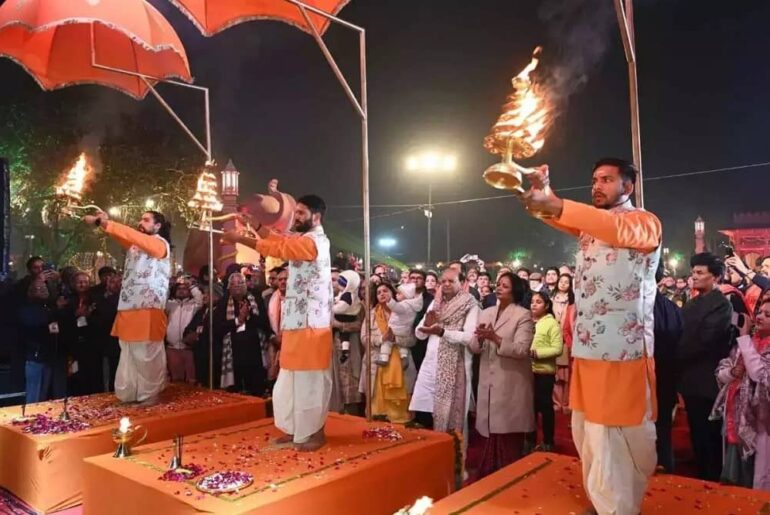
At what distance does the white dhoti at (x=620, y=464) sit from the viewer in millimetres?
3053

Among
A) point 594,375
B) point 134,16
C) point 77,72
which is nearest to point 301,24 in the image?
point 134,16

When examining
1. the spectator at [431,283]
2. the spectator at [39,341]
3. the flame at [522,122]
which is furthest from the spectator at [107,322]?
the flame at [522,122]

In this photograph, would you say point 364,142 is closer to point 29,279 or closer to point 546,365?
point 546,365

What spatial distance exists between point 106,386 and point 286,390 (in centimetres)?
456

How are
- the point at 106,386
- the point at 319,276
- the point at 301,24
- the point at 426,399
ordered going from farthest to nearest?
the point at 106,386 → the point at 301,24 → the point at 426,399 → the point at 319,276

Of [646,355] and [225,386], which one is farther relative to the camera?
[225,386]

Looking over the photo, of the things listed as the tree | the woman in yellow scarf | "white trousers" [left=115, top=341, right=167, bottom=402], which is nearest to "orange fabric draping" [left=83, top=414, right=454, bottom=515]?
the woman in yellow scarf

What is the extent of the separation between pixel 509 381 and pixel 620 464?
2.00 meters

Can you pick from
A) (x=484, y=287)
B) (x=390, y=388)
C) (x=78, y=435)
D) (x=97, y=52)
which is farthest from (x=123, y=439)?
(x=97, y=52)

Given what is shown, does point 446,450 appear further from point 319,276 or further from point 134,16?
point 134,16

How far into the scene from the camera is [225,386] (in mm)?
7574

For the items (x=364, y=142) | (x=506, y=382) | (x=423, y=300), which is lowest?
(x=506, y=382)

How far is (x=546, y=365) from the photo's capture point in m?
5.94

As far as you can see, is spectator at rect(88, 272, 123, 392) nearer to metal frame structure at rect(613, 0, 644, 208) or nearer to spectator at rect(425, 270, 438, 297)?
spectator at rect(425, 270, 438, 297)
